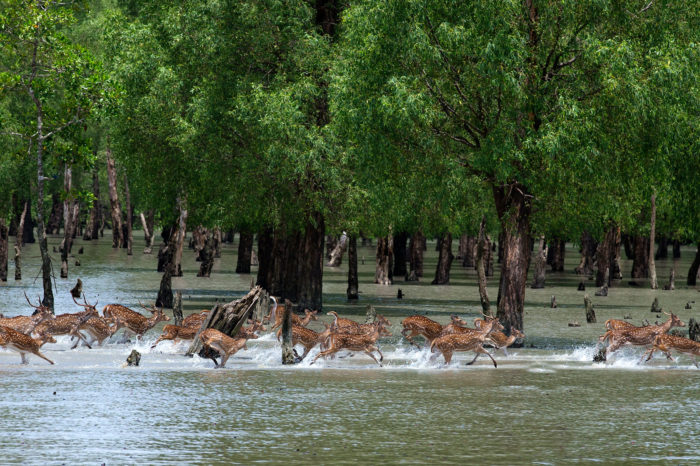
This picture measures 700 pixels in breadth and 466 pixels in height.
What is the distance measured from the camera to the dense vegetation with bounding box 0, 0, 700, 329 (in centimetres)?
2781

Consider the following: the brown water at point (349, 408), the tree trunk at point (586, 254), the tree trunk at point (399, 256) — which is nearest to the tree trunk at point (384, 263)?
the tree trunk at point (399, 256)

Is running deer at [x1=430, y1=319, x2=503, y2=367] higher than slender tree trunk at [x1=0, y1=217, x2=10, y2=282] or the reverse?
the reverse

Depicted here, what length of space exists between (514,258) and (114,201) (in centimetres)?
Answer: 6414

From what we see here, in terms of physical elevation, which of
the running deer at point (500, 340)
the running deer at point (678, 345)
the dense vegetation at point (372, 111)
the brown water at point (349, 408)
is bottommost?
the brown water at point (349, 408)

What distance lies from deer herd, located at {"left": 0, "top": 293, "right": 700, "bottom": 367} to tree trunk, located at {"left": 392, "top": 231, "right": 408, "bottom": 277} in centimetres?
3718

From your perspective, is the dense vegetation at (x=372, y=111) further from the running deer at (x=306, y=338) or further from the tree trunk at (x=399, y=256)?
the tree trunk at (x=399, y=256)

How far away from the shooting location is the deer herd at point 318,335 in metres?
23.9

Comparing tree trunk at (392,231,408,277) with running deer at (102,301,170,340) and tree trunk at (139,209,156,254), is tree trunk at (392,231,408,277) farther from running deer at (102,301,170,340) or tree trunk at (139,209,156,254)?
running deer at (102,301,170,340)

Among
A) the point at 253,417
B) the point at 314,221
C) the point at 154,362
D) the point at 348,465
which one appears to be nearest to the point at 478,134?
the point at 314,221

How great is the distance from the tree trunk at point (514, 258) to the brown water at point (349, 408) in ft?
3.90

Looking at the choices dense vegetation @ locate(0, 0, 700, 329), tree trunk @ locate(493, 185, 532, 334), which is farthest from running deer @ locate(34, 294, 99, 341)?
tree trunk @ locate(493, 185, 532, 334)

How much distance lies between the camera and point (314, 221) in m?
37.6

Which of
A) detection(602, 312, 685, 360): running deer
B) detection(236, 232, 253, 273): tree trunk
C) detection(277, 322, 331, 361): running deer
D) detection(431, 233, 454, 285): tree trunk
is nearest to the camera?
detection(277, 322, 331, 361): running deer

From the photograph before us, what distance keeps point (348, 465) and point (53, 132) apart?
23.5 metres
